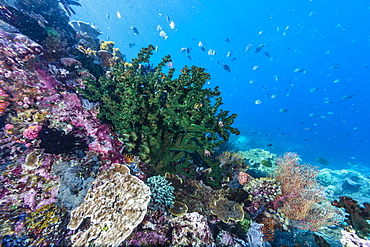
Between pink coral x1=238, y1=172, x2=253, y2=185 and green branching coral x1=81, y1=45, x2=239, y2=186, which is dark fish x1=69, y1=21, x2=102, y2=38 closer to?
green branching coral x1=81, y1=45, x2=239, y2=186

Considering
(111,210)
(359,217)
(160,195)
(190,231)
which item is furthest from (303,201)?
(111,210)

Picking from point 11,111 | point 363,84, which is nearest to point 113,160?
point 11,111

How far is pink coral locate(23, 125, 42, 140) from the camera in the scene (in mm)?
3484

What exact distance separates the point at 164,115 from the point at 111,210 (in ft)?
7.79

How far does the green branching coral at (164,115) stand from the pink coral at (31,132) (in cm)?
147

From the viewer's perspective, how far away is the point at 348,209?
3848mm

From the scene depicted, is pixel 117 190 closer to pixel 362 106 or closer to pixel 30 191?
pixel 30 191

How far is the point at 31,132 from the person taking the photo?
352cm

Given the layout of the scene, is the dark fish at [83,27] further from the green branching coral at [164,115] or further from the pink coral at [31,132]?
the pink coral at [31,132]

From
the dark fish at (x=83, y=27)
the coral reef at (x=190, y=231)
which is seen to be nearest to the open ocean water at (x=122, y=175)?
the coral reef at (x=190, y=231)

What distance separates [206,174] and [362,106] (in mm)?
163753

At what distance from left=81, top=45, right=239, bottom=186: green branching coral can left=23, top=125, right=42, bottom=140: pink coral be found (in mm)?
1468

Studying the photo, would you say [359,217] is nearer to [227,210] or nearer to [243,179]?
[243,179]

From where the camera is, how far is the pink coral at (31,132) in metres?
3.48
